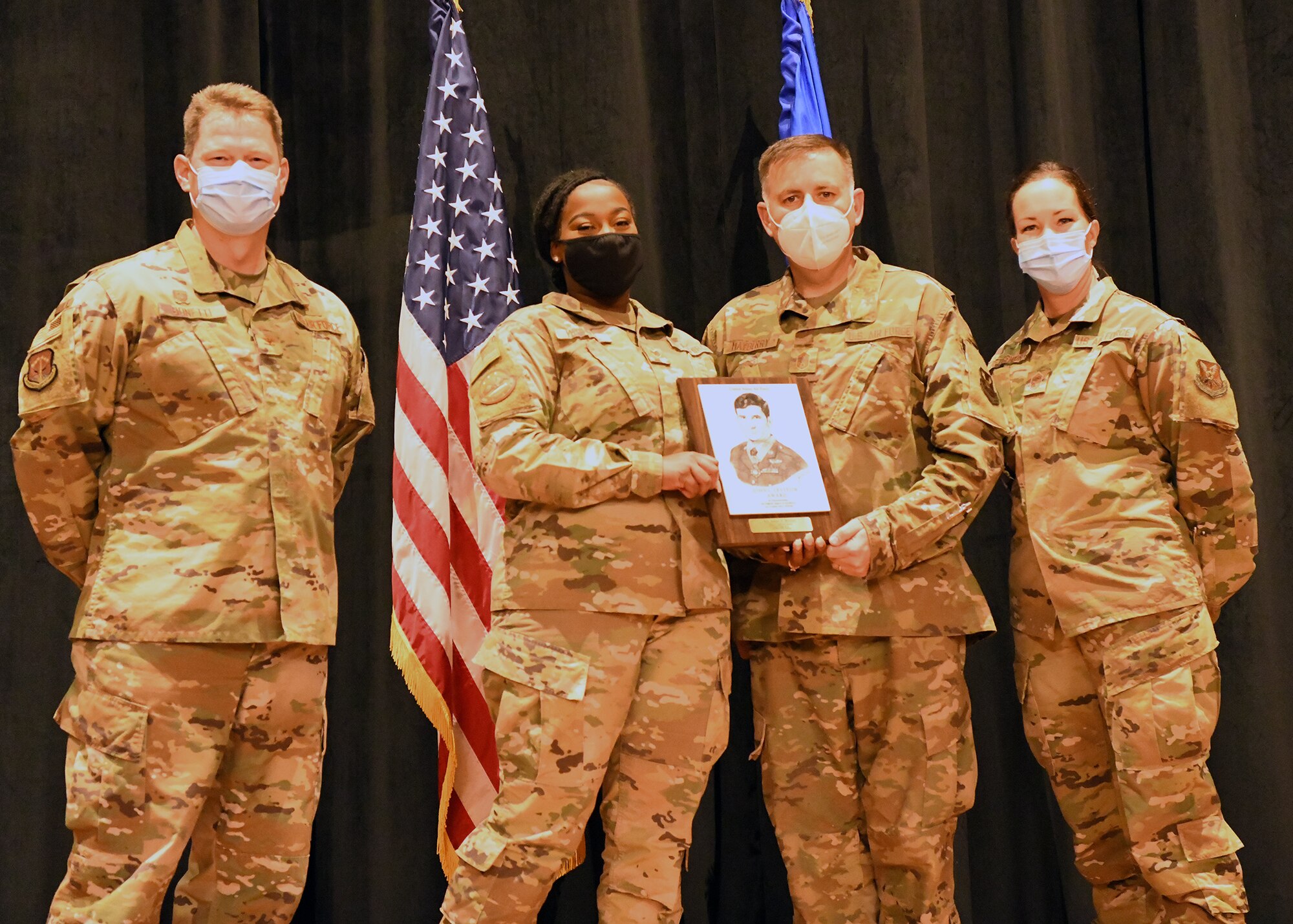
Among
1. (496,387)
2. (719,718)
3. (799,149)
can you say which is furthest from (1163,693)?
(496,387)

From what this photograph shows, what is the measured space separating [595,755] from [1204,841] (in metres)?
1.46

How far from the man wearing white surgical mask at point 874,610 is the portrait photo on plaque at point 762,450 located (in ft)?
0.32

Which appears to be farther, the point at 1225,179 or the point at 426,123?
the point at 1225,179

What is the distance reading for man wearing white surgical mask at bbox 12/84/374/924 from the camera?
248 cm

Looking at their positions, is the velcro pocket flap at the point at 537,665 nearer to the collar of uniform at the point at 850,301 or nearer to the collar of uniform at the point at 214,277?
the collar of uniform at the point at 214,277

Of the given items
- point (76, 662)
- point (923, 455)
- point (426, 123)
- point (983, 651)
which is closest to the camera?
point (76, 662)

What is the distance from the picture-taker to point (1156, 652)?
302cm

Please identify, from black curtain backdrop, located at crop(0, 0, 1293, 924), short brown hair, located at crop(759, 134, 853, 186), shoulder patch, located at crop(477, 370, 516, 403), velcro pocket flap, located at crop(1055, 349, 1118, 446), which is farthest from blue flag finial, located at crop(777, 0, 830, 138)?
shoulder patch, located at crop(477, 370, 516, 403)

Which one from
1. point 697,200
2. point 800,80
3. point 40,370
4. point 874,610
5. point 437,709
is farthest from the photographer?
point 697,200

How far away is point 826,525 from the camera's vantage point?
2.88 meters

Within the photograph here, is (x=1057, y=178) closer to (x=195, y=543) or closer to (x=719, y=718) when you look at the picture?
(x=719, y=718)

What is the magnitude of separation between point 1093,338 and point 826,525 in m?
0.92

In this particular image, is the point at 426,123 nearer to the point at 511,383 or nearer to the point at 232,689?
the point at 511,383

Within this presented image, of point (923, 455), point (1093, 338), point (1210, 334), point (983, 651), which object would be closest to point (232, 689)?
point (923, 455)
